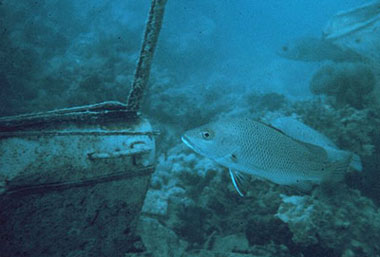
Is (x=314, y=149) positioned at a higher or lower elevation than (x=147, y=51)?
lower

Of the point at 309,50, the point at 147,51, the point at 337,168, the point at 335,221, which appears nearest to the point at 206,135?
the point at 337,168

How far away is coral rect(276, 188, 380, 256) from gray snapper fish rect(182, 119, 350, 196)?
139cm

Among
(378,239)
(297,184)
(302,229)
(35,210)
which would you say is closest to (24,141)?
(35,210)

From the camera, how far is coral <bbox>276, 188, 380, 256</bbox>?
2441 millimetres

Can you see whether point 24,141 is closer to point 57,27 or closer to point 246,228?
point 246,228

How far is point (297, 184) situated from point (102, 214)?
66.6 inches

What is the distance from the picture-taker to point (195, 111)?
9023mm

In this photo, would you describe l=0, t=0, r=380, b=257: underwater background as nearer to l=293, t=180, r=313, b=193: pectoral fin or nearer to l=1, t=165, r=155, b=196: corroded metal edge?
l=293, t=180, r=313, b=193: pectoral fin

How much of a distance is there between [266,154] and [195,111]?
25.1ft

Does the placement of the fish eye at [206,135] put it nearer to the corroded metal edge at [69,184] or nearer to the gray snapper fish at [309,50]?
the corroded metal edge at [69,184]

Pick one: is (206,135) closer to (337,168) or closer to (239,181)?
(239,181)

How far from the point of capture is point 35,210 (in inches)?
59.2

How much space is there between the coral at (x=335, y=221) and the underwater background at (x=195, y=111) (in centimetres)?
1

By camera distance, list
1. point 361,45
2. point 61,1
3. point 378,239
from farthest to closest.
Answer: point 61,1 → point 361,45 → point 378,239
